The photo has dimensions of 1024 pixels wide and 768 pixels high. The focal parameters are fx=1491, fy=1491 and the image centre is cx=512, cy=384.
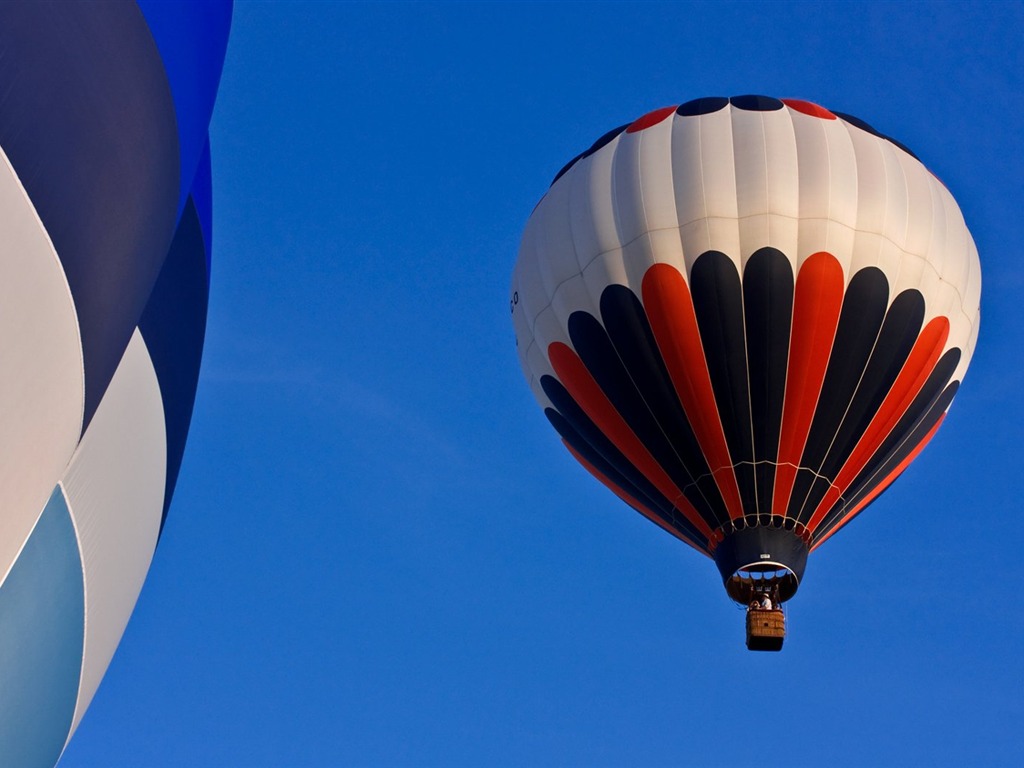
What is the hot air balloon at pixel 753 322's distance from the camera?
39.1 ft

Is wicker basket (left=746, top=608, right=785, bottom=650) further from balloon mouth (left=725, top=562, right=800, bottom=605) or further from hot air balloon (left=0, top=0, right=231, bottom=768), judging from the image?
hot air balloon (left=0, top=0, right=231, bottom=768)

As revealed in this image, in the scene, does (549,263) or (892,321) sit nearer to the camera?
(892,321)

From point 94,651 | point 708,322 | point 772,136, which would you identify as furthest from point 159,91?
point 772,136

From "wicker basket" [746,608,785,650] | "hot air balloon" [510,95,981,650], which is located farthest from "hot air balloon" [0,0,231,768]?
"wicker basket" [746,608,785,650]

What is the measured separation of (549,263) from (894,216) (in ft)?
9.78

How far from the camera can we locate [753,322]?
39.7 feet

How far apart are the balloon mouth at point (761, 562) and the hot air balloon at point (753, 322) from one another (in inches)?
0.6

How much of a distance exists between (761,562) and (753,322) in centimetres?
195

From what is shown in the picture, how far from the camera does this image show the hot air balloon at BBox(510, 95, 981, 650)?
11922mm

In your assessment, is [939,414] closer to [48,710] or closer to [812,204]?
[812,204]

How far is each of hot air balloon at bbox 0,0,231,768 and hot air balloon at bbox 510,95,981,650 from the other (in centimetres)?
457

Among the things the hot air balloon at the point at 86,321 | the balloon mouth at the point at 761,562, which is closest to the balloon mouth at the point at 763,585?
the balloon mouth at the point at 761,562

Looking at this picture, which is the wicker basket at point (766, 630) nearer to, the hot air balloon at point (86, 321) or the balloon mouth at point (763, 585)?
the balloon mouth at point (763, 585)

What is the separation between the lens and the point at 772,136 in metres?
12.7
